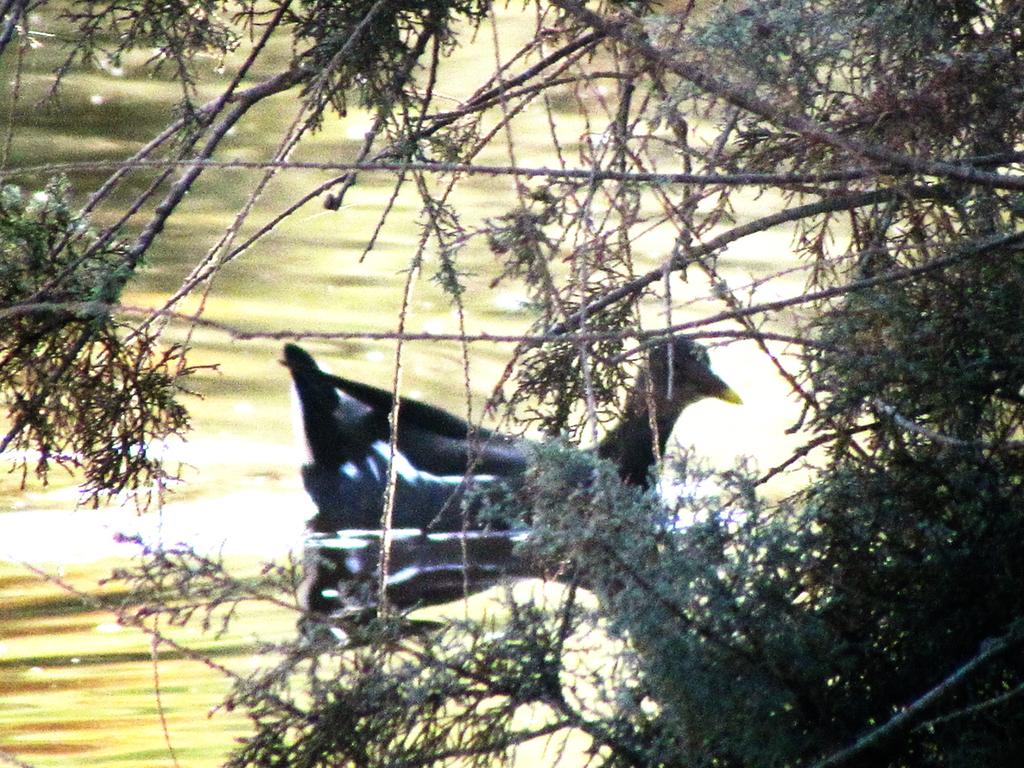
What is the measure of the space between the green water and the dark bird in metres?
0.16

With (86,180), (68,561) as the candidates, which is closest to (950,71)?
(68,561)

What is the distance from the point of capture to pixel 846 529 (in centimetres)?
227

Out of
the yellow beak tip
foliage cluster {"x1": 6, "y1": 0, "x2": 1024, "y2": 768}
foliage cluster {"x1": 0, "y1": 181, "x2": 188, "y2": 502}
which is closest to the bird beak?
the yellow beak tip

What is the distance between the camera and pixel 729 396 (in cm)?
596

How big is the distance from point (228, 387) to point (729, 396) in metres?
1.91

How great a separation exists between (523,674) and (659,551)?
29 centimetres

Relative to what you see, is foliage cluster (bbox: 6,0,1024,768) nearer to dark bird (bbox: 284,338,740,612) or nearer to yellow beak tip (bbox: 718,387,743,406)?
dark bird (bbox: 284,338,740,612)

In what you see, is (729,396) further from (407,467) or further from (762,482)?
(762,482)

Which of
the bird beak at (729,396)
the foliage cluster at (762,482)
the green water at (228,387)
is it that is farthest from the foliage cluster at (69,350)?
the bird beak at (729,396)

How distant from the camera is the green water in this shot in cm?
370

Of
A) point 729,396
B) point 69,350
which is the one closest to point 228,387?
point 729,396

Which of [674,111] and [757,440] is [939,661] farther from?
[757,440]

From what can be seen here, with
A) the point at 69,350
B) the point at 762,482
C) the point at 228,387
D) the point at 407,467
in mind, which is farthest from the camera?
the point at 228,387

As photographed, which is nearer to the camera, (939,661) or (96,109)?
(939,661)
